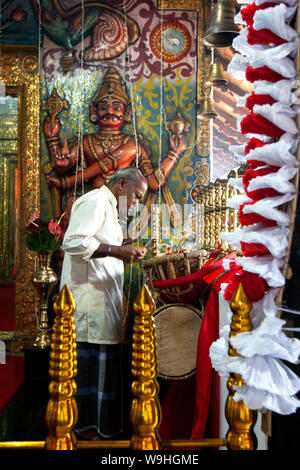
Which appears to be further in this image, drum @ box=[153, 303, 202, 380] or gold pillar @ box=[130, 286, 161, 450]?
drum @ box=[153, 303, 202, 380]

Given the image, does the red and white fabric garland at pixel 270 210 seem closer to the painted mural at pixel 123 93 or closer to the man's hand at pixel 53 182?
the painted mural at pixel 123 93

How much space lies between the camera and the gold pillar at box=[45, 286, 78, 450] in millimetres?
1051

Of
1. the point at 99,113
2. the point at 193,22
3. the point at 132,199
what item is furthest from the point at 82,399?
the point at 193,22

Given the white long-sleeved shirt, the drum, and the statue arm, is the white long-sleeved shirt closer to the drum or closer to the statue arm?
the drum

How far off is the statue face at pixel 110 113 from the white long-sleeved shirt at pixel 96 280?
7.61 feet

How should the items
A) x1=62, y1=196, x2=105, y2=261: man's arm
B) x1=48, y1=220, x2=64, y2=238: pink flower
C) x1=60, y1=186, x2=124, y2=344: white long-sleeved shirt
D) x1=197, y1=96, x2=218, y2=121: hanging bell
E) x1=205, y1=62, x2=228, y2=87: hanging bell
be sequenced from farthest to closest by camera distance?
1. x1=197, y1=96, x2=218, y2=121: hanging bell
2. x1=48, y1=220, x2=64, y2=238: pink flower
3. x1=205, y1=62, x2=228, y2=87: hanging bell
4. x1=60, y1=186, x2=124, y2=344: white long-sleeved shirt
5. x1=62, y1=196, x2=105, y2=261: man's arm

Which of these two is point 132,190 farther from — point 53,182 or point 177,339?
point 53,182

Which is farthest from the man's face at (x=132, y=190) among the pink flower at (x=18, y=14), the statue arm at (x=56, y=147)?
the pink flower at (x=18, y=14)

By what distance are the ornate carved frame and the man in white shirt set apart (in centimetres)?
231

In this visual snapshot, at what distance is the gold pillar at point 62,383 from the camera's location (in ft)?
3.45

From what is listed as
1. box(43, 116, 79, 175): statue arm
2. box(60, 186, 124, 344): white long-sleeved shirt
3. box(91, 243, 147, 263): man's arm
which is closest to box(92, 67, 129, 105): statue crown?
box(43, 116, 79, 175): statue arm
